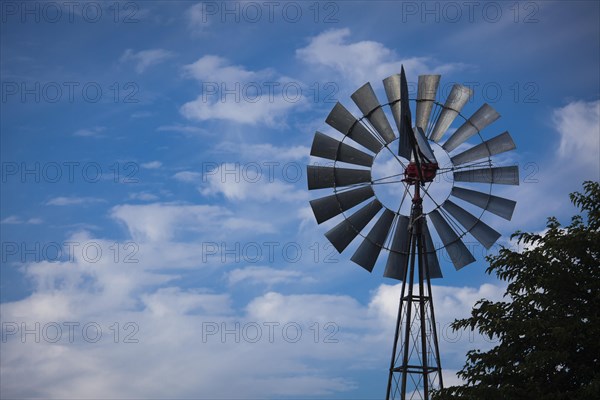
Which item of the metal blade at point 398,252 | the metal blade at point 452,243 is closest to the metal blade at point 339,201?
the metal blade at point 398,252

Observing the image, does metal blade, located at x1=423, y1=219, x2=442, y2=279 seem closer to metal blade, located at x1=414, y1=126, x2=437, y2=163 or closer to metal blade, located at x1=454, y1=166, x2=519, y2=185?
metal blade, located at x1=454, y1=166, x2=519, y2=185

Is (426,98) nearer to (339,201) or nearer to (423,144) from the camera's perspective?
(423,144)

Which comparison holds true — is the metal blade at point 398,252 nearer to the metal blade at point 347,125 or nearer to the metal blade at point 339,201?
the metal blade at point 339,201

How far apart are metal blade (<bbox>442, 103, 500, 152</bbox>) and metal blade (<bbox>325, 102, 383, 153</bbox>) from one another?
1.90 metres

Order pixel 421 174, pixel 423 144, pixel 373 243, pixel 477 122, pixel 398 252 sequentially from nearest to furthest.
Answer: pixel 423 144 → pixel 421 174 → pixel 477 122 → pixel 398 252 → pixel 373 243

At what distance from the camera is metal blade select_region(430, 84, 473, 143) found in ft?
62.3

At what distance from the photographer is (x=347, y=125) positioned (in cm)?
1894

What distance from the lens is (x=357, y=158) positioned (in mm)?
19016

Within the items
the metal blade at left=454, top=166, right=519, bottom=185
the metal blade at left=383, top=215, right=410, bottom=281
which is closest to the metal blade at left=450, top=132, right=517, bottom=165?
the metal blade at left=454, top=166, right=519, bottom=185

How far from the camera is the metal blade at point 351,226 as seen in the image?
62.4 feet

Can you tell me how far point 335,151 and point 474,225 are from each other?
3713 mm

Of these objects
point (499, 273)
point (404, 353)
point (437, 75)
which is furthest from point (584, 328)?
point (437, 75)

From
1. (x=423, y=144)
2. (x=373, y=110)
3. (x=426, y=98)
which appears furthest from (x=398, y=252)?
(x=426, y=98)

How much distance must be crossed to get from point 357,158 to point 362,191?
31.5 inches
